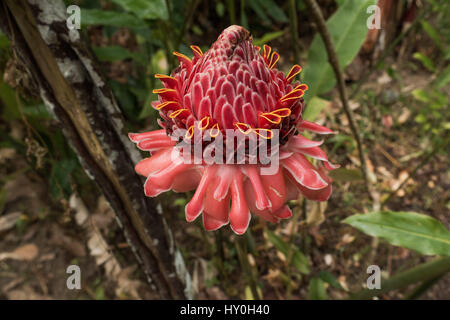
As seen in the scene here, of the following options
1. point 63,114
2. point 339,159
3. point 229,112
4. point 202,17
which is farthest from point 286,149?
point 202,17

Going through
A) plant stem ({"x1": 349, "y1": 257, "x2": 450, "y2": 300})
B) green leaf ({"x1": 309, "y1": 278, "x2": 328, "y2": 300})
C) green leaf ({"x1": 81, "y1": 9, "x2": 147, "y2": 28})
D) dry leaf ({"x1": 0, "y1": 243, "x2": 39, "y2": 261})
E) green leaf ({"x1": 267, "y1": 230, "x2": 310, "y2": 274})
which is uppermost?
green leaf ({"x1": 81, "y1": 9, "x2": 147, "y2": 28})

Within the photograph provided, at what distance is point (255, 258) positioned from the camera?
179 centimetres

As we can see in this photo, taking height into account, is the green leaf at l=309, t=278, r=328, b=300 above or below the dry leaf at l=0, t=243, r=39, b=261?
above

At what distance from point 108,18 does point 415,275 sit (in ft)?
3.77

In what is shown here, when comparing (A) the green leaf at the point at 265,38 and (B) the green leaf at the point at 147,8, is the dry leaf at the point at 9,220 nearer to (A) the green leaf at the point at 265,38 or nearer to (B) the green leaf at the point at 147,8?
(B) the green leaf at the point at 147,8

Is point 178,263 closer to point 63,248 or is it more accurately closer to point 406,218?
point 406,218

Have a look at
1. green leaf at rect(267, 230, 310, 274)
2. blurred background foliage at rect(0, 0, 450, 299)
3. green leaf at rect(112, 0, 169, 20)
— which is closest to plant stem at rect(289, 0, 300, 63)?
blurred background foliage at rect(0, 0, 450, 299)

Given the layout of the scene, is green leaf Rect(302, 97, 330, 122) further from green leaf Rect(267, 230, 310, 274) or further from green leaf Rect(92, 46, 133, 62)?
green leaf Rect(92, 46, 133, 62)

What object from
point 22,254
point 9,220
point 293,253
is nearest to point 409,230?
point 293,253

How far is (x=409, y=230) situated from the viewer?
845 millimetres

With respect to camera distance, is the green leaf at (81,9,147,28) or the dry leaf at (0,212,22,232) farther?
the dry leaf at (0,212,22,232)

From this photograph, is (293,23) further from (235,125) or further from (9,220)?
(9,220)

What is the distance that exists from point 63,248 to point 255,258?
1106 millimetres

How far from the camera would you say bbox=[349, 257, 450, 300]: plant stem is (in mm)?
873
